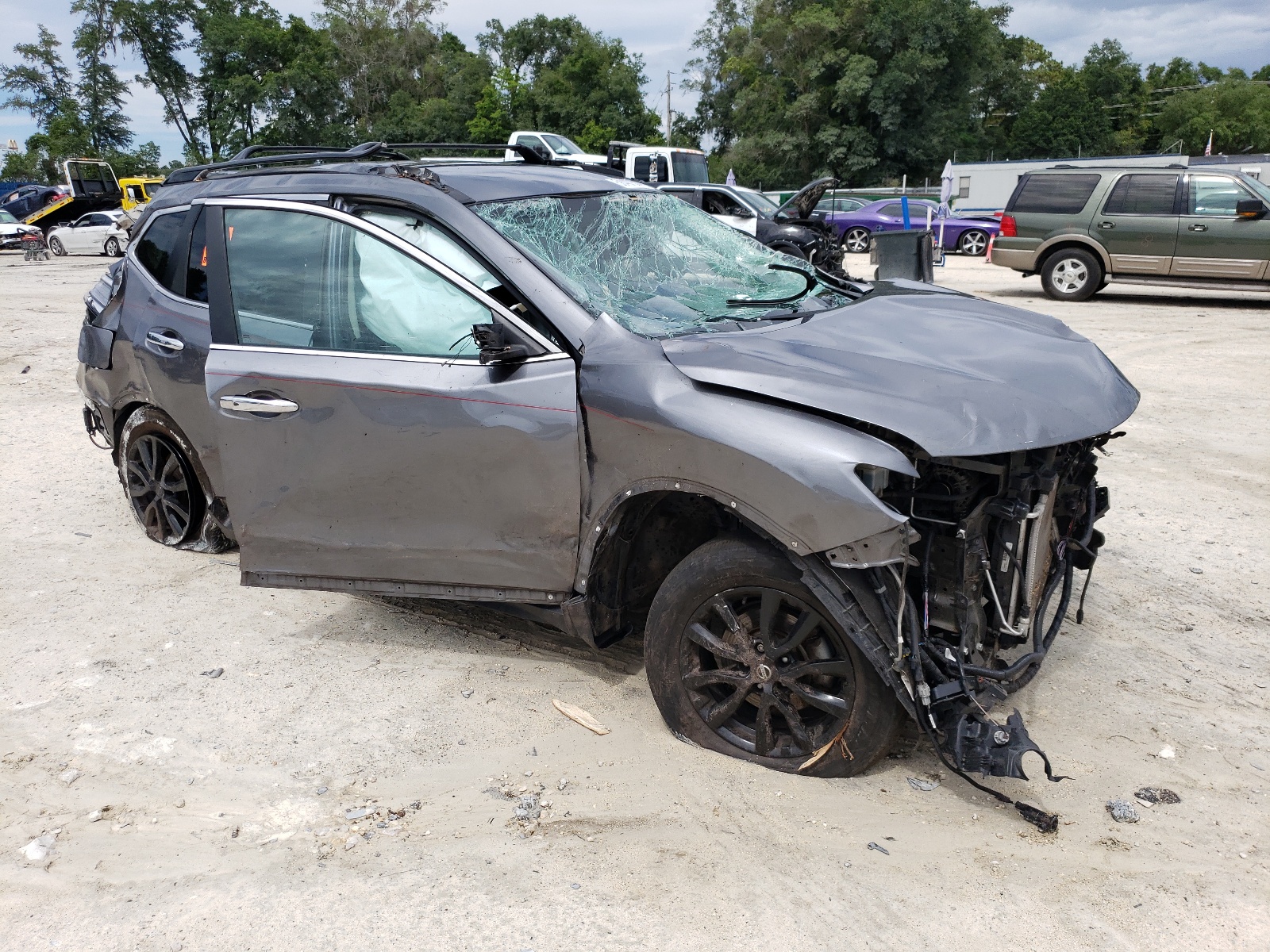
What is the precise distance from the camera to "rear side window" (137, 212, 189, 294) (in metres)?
4.86

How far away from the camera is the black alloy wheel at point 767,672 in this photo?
3027 mm

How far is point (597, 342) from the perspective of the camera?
10.7 feet

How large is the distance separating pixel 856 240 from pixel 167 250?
21.7m

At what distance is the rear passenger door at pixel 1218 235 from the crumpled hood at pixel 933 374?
11.6m

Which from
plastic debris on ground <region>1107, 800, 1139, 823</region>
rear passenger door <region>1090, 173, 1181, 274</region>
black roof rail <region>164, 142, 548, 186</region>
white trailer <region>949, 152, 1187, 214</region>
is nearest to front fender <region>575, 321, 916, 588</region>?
plastic debris on ground <region>1107, 800, 1139, 823</region>

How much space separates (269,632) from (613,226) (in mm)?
2395

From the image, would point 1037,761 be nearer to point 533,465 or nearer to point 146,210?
point 533,465

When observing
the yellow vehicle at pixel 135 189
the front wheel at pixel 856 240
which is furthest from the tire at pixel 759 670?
the yellow vehicle at pixel 135 189

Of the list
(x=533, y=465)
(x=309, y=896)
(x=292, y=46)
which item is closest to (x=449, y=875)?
(x=309, y=896)

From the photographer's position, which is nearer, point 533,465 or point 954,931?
point 954,931

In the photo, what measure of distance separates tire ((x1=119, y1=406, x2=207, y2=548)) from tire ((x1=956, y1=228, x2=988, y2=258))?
2200 centimetres

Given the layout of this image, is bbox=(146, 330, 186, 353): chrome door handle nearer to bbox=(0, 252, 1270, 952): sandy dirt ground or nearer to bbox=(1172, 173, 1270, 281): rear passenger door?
bbox=(0, 252, 1270, 952): sandy dirt ground

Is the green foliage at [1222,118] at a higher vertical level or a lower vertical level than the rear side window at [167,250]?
higher

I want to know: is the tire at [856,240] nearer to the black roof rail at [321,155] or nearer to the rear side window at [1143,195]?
the rear side window at [1143,195]
